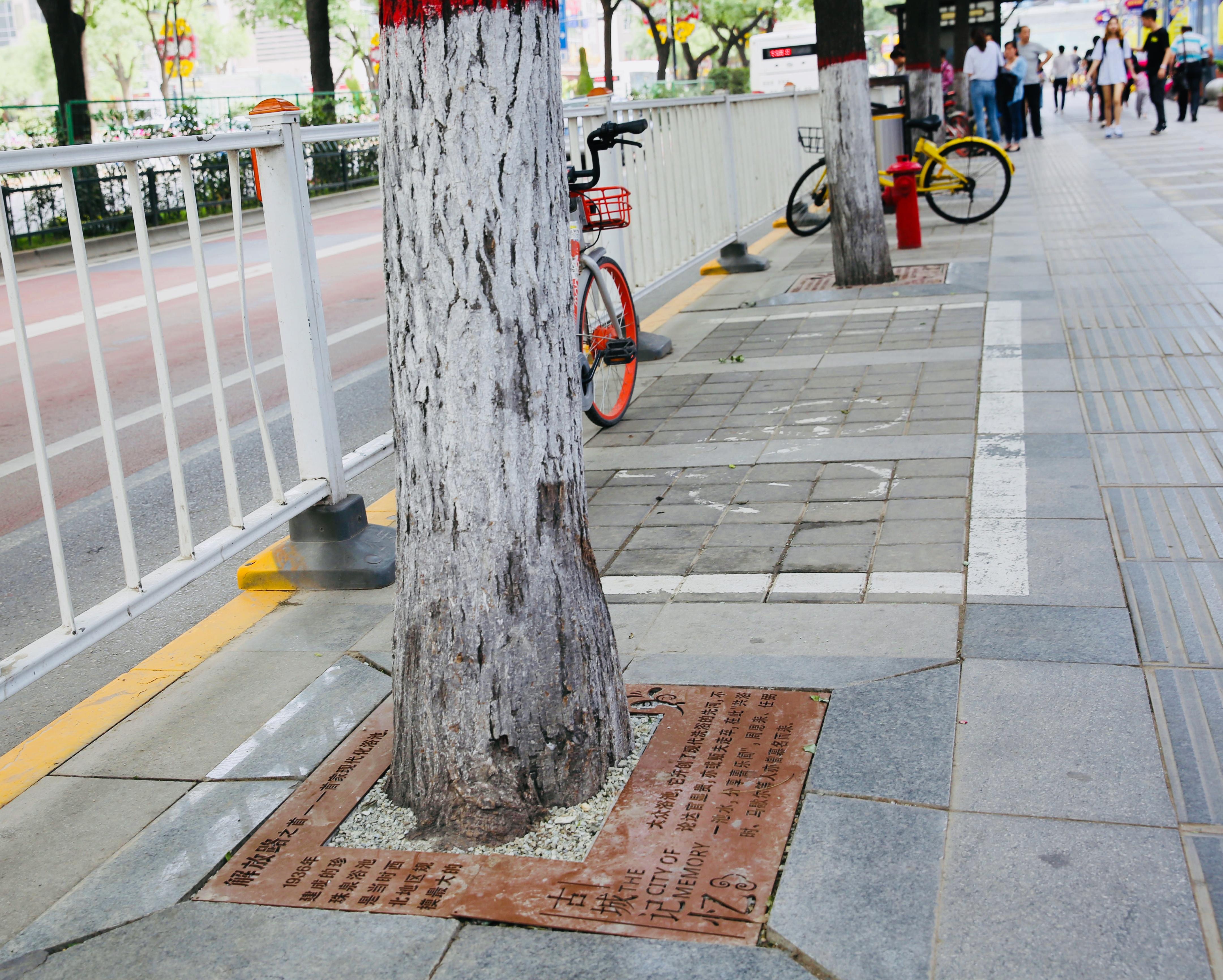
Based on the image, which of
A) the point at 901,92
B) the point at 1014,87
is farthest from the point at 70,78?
the point at 1014,87

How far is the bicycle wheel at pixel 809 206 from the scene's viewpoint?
494 inches

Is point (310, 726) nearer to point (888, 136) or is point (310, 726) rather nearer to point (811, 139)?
point (811, 139)

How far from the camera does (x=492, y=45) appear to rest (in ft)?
8.00

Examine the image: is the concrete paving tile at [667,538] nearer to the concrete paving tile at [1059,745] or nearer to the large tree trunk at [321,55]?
the concrete paving tile at [1059,745]

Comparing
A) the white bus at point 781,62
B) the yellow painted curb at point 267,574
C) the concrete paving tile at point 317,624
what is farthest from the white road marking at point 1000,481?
the white bus at point 781,62

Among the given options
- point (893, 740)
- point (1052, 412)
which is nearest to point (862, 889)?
point (893, 740)

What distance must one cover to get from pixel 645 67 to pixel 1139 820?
8207cm

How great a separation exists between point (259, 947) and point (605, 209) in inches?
194

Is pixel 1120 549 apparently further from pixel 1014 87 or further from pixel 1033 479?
pixel 1014 87

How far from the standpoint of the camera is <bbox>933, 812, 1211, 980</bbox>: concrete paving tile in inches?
84.0

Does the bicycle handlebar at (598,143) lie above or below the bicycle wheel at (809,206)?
above

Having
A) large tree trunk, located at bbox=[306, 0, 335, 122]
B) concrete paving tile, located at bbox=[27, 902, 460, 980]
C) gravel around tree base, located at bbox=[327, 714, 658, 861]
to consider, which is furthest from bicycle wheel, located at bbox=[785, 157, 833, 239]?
large tree trunk, located at bbox=[306, 0, 335, 122]

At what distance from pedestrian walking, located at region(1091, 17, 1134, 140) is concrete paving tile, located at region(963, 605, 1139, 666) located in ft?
67.1

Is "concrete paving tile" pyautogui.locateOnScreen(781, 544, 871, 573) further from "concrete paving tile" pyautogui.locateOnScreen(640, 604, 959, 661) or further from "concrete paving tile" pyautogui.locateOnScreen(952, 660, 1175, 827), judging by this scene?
"concrete paving tile" pyautogui.locateOnScreen(952, 660, 1175, 827)
